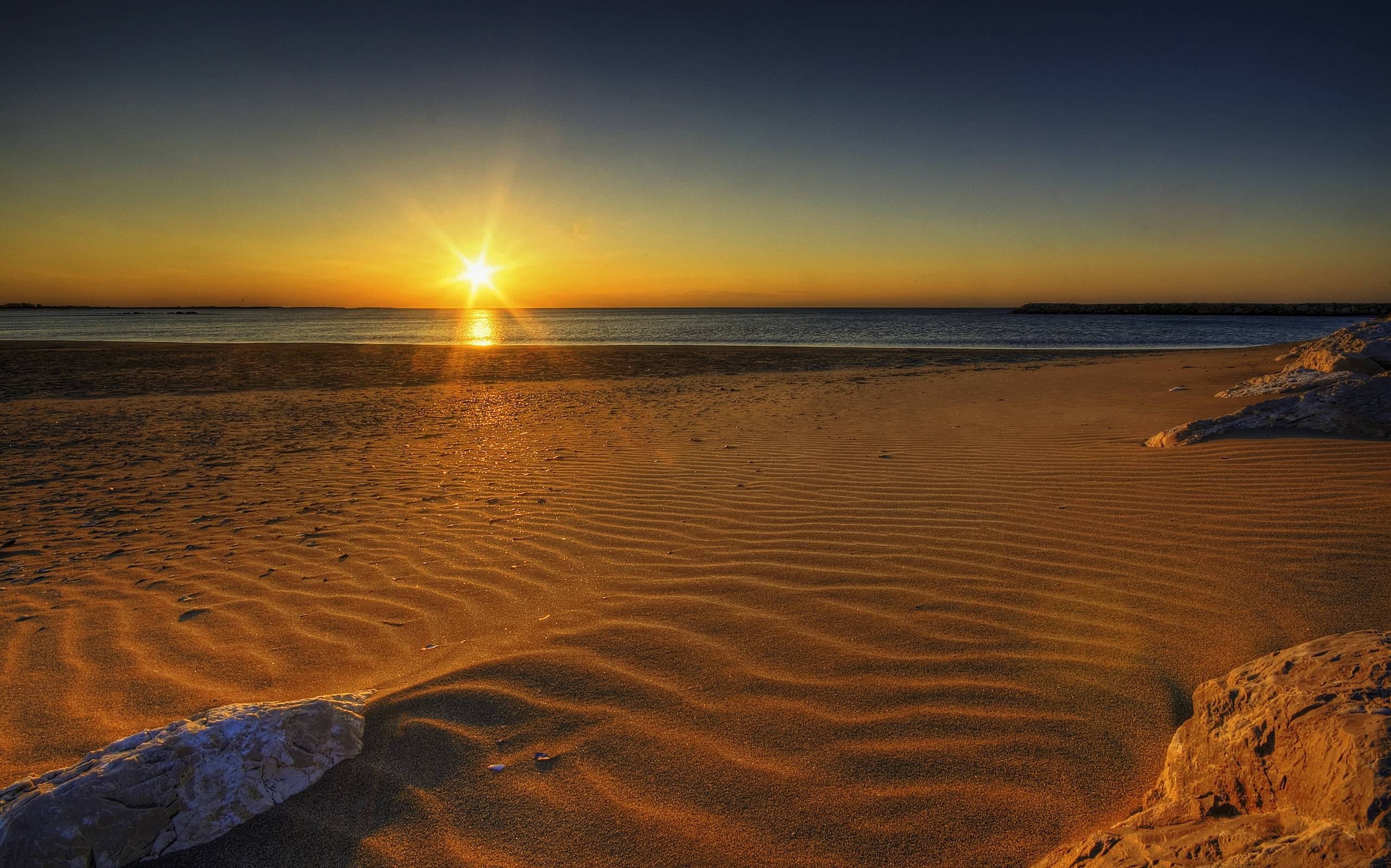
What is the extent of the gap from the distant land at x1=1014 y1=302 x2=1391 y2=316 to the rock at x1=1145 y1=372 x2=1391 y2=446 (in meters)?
86.7

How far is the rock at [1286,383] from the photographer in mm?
7775

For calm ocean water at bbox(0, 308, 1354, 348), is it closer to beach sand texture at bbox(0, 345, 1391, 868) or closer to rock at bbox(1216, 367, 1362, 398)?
rock at bbox(1216, 367, 1362, 398)

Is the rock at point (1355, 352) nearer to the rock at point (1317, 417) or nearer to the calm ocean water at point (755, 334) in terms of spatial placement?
the rock at point (1317, 417)

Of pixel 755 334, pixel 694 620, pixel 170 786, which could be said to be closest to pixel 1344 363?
pixel 694 620

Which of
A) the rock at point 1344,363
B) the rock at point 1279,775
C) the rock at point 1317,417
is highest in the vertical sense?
the rock at point 1344,363

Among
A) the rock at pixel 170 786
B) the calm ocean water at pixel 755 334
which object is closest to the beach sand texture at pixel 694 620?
the rock at pixel 170 786

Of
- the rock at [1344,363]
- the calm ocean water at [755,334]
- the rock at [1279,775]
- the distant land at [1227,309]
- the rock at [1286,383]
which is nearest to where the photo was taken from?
the rock at [1279,775]

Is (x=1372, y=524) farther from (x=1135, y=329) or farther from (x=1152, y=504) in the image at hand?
(x=1135, y=329)

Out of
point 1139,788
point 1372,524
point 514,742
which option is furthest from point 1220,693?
point 1372,524

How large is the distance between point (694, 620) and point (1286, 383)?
8996mm

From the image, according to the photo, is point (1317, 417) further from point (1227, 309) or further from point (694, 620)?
point (1227, 309)

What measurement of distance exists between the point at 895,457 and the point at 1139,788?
4728 mm

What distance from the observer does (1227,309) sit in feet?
310

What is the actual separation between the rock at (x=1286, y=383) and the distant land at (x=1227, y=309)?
8336cm
